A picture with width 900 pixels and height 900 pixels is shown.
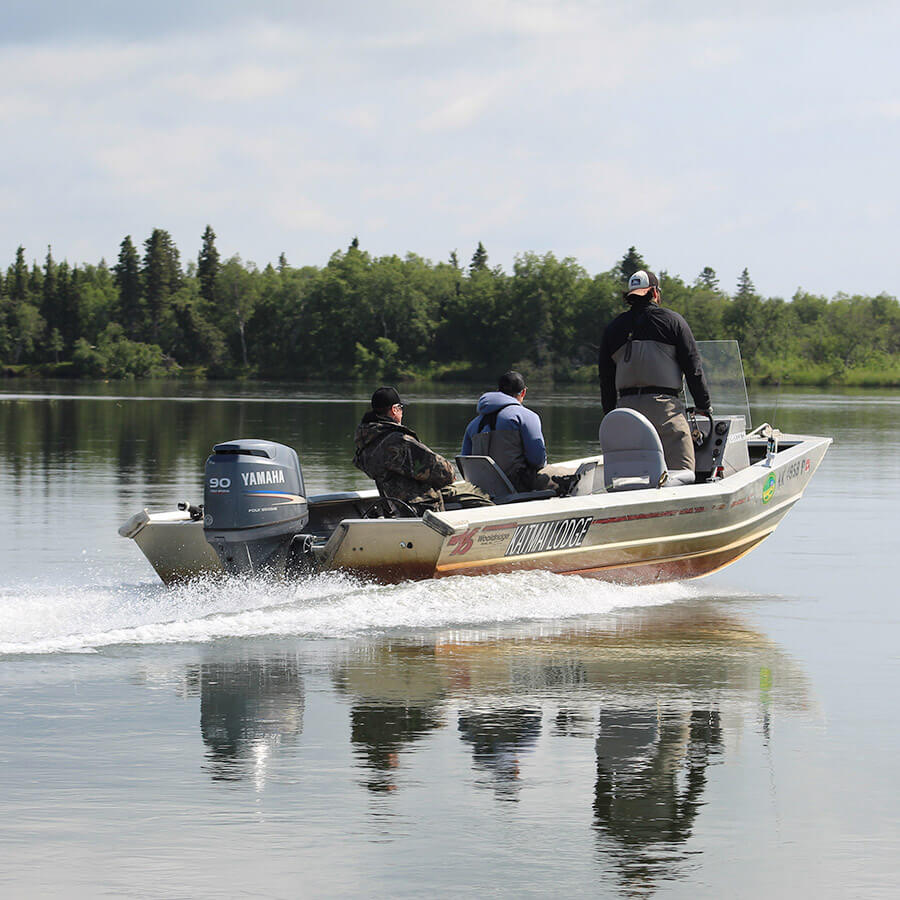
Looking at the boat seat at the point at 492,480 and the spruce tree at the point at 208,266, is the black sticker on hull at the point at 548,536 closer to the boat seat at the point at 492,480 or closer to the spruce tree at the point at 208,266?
the boat seat at the point at 492,480

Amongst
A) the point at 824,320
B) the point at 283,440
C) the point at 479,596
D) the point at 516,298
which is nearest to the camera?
the point at 479,596

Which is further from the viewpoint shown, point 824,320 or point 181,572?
point 824,320

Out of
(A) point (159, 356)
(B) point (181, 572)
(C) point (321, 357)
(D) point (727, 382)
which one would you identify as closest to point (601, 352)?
(D) point (727, 382)

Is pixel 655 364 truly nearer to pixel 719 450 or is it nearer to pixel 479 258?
pixel 719 450

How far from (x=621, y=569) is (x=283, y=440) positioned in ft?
52.6

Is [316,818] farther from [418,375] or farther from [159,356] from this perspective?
[159,356]

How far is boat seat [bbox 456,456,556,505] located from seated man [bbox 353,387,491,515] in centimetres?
70

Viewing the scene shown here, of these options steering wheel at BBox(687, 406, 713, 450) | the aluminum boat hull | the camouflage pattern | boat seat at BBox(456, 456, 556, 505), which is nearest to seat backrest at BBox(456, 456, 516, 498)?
boat seat at BBox(456, 456, 556, 505)

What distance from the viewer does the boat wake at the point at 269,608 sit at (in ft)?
23.5

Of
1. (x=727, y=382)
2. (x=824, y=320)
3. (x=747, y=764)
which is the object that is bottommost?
(x=747, y=764)

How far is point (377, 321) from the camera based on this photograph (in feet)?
406

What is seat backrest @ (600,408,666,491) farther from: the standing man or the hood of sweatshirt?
the hood of sweatshirt

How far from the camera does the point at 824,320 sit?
355 feet

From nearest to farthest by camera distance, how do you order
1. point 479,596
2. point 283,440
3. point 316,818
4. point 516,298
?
point 316,818
point 479,596
point 283,440
point 516,298
